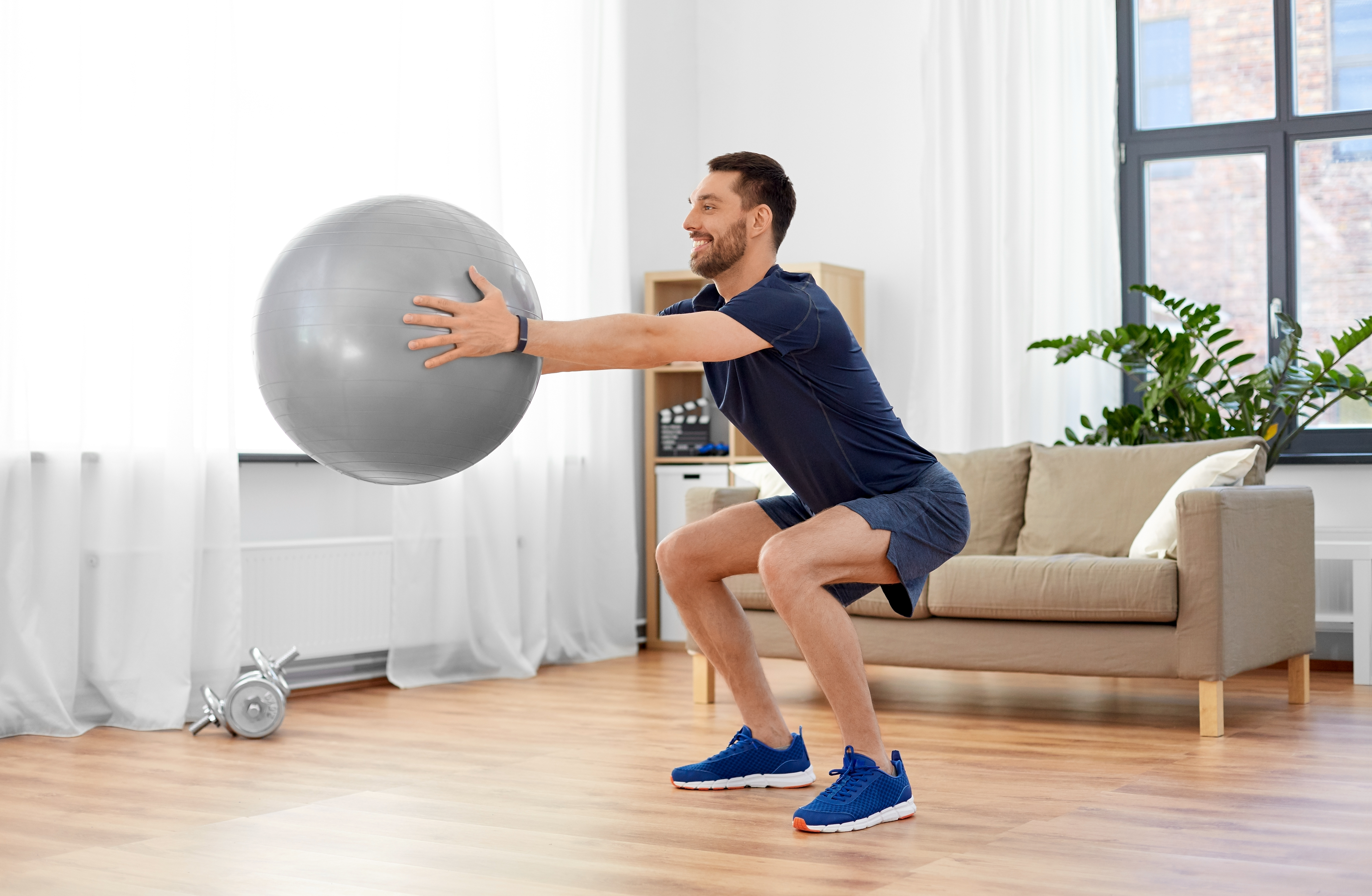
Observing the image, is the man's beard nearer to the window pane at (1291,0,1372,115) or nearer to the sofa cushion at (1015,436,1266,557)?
the sofa cushion at (1015,436,1266,557)

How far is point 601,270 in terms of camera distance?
5.41m

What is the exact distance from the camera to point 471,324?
2.13 meters

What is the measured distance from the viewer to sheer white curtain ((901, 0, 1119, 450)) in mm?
5316

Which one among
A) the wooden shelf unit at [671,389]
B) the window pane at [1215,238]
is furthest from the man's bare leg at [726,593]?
the window pane at [1215,238]

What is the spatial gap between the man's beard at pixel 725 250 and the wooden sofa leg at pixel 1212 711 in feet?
5.26

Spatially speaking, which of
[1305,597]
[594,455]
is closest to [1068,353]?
[1305,597]

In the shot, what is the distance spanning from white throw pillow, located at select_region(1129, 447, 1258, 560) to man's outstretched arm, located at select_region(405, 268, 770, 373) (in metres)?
1.63

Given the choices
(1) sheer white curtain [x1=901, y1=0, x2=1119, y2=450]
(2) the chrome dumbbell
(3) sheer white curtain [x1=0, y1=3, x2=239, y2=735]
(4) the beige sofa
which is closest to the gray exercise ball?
(4) the beige sofa

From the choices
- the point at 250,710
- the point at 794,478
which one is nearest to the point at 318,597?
the point at 250,710

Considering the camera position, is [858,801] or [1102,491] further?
[1102,491]

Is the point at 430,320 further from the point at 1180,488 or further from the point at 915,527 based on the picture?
the point at 1180,488

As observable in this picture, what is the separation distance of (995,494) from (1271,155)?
2012mm

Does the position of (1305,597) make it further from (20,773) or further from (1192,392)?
(20,773)

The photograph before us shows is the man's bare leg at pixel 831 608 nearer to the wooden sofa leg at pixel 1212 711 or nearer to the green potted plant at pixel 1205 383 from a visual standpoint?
the wooden sofa leg at pixel 1212 711
